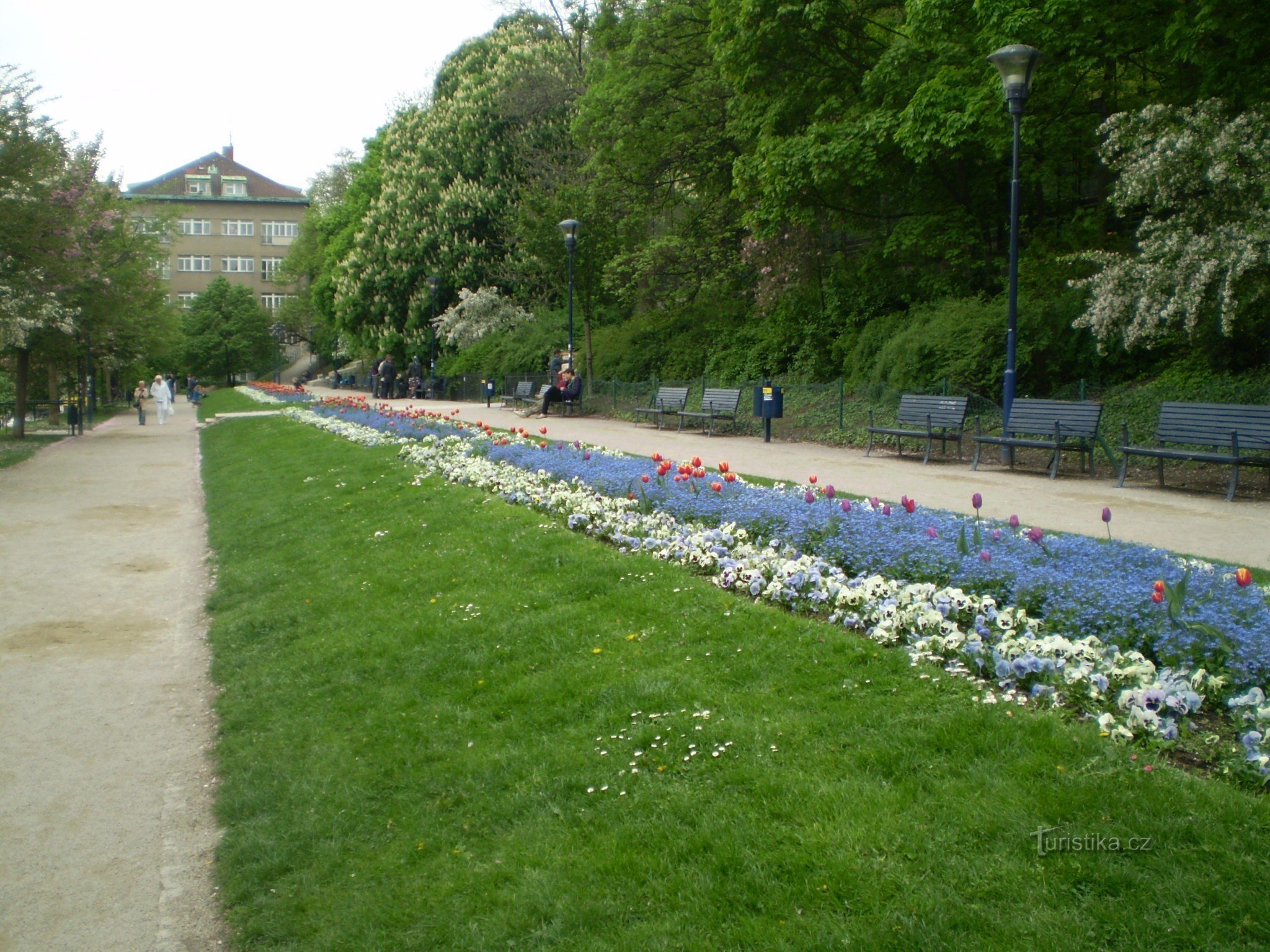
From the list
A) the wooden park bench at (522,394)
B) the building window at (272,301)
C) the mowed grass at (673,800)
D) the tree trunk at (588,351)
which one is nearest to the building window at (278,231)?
the building window at (272,301)

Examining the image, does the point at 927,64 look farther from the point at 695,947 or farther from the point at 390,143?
the point at 390,143

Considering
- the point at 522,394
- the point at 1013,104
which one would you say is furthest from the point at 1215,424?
the point at 522,394

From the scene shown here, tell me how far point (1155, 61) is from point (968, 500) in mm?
11339

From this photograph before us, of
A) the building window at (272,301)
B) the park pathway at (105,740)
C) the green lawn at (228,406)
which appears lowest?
the park pathway at (105,740)

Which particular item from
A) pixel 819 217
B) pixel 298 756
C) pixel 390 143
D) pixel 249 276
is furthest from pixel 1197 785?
pixel 249 276

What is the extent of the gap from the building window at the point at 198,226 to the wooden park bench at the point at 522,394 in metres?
83.1

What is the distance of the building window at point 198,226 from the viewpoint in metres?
103

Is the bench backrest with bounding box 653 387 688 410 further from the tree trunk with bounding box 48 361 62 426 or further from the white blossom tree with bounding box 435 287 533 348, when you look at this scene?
the tree trunk with bounding box 48 361 62 426

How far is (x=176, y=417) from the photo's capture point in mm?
40250

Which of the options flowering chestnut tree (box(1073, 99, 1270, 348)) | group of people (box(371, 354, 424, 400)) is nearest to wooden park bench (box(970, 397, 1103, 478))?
flowering chestnut tree (box(1073, 99, 1270, 348))

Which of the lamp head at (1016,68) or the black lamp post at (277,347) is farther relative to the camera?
the black lamp post at (277,347)

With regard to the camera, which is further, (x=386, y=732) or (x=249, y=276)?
(x=249, y=276)

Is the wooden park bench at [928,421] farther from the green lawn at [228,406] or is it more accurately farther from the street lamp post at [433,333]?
the street lamp post at [433,333]

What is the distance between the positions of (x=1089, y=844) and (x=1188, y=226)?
13.0m
